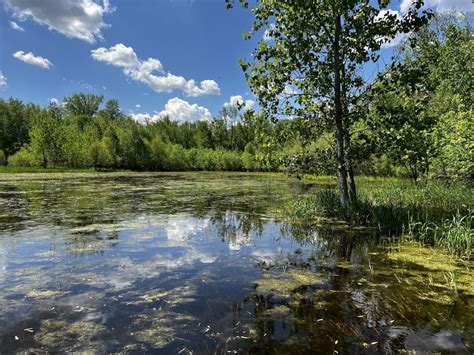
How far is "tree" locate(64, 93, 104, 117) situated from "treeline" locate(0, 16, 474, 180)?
6.40m

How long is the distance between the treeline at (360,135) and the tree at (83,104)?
6.40 m

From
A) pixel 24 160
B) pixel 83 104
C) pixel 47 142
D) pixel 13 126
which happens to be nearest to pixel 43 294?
pixel 47 142

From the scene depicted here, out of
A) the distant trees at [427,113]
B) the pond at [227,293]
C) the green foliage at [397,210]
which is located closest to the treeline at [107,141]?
the distant trees at [427,113]

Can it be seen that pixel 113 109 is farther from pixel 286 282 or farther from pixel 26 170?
pixel 286 282

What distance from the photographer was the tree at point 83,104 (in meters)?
111

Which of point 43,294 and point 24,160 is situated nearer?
point 43,294

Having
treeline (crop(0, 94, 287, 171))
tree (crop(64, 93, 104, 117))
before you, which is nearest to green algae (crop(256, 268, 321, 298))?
treeline (crop(0, 94, 287, 171))

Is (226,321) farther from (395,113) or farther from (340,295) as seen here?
(395,113)

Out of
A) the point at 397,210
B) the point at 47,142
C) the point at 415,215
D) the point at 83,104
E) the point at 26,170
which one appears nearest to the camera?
the point at 415,215

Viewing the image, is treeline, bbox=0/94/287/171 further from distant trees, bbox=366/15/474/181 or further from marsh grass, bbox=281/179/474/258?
marsh grass, bbox=281/179/474/258

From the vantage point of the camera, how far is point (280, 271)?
819 centimetres

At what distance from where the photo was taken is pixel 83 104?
11412 centimetres

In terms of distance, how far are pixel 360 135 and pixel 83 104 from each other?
11623cm

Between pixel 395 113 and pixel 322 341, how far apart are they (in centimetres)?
1013
